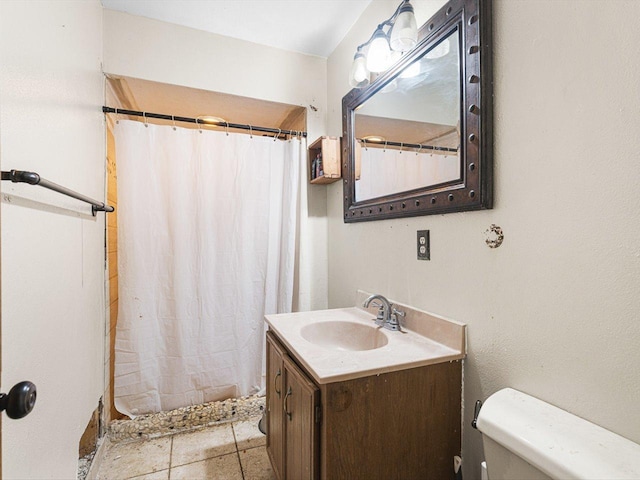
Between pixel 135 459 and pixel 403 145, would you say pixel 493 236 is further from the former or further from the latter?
pixel 135 459

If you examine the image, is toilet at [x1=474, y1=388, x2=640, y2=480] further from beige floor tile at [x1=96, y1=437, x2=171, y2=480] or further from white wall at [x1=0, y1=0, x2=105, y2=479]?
beige floor tile at [x1=96, y1=437, x2=171, y2=480]

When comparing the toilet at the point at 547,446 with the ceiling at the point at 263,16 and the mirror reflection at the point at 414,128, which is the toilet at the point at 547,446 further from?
the ceiling at the point at 263,16

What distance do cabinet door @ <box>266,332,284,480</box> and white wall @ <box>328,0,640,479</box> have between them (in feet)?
2.27

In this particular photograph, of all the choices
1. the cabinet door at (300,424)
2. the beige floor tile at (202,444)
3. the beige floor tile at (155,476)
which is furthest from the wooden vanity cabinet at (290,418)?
the beige floor tile at (155,476)

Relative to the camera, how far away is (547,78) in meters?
0.85

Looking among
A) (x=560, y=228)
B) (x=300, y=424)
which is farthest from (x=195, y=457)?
(x=560, y=228)

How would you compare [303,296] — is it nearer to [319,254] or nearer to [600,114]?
[319,254]

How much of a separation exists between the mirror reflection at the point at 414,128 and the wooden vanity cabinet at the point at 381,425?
704mm

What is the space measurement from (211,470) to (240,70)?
2222mm

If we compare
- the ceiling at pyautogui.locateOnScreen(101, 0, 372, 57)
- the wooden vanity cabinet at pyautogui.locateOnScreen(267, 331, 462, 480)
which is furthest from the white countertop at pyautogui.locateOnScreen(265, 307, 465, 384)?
the ceiling at pyautogui.locateOnScreen(101, 0, 372, 57)

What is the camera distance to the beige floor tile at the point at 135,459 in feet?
5.14

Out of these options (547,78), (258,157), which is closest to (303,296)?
(258,157)

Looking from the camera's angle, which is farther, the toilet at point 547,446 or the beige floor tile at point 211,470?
the beige floor tile at point 211,470

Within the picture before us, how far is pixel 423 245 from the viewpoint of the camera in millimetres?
1280
